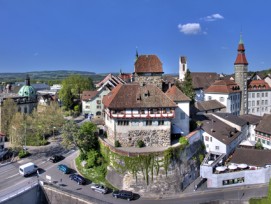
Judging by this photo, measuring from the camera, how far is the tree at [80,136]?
50750mm

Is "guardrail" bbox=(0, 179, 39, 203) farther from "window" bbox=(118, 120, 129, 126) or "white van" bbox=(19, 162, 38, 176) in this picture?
"window" bbox=(118, 120, 129, 126)

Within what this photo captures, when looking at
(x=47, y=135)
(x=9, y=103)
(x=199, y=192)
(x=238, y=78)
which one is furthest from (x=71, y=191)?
(x=238, y=78)

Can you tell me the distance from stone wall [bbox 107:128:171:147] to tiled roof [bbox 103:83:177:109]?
4.43 m

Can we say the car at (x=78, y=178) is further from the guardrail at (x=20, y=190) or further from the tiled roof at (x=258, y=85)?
the tiled roof at (x=258, y=85)

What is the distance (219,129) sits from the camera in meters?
58.6

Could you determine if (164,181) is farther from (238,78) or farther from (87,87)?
(87,87)

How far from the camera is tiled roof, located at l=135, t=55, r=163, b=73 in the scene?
2131 inches

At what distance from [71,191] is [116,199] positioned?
6764 millimetres

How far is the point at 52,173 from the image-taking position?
1916 inches

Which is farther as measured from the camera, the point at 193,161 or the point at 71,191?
the point at 193,161

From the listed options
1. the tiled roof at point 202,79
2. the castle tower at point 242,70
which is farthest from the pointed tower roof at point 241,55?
the tiled roof at point 202,79

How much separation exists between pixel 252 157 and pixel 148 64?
26027 mm

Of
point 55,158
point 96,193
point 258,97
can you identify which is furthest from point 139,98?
point 258,97

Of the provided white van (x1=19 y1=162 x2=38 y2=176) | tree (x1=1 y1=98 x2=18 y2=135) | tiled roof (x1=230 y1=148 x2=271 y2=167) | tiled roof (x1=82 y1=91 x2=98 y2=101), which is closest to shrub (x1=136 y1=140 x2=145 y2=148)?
tiled roof (x1=230 y1=148 x2=271 y2=167)
